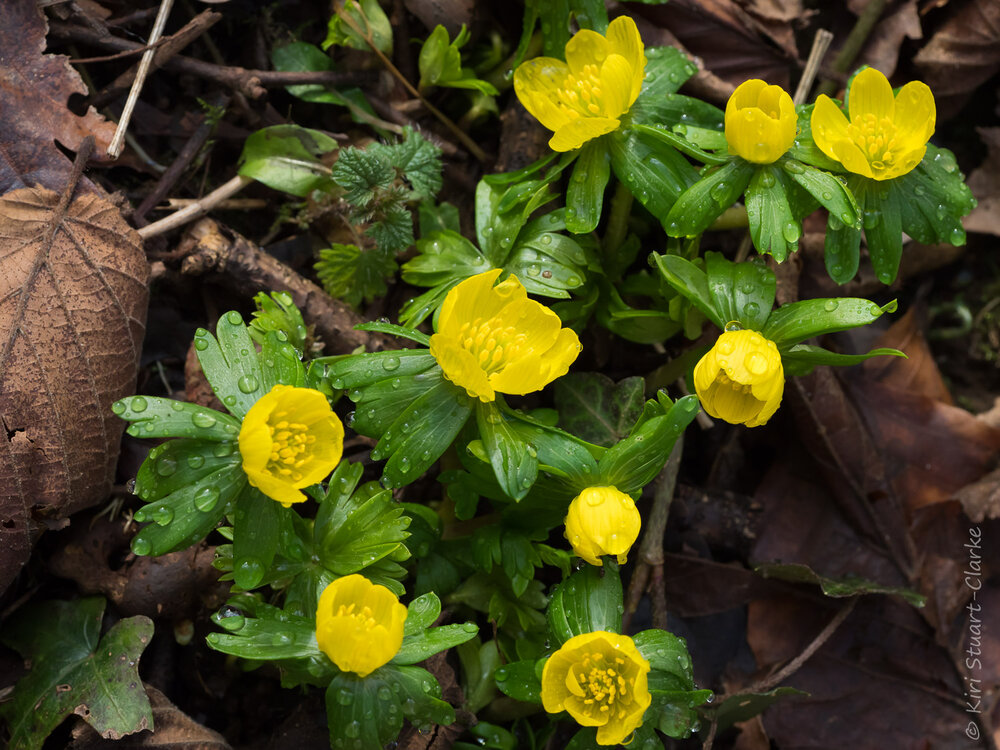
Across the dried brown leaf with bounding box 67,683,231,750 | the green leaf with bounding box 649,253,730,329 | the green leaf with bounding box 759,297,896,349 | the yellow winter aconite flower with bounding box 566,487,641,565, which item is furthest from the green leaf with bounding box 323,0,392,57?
the dried brown leaf with bounding box 67,683,231,750

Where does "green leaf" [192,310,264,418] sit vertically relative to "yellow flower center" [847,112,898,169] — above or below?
below

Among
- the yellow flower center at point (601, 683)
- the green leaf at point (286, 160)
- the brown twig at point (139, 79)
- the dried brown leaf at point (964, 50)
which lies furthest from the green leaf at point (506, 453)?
the dried brown leaf at point (964, 50)

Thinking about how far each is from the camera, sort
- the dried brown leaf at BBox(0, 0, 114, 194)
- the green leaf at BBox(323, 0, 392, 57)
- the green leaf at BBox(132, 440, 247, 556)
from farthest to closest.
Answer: the green leaf at BBox(323, 0, 392, 57) < the dried brown leaf at BBox(0, 0, 114, 194) < the green leaf at BBox(132, 440, 247, 556)

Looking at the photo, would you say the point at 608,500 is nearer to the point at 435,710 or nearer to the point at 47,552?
the point at 435,710

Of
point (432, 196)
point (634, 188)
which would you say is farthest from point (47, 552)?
point (634, 188)

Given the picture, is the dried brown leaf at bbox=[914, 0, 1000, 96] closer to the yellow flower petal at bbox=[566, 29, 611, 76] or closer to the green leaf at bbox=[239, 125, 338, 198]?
the yellow flower petal at bbox=[566, 29, 611, 76]

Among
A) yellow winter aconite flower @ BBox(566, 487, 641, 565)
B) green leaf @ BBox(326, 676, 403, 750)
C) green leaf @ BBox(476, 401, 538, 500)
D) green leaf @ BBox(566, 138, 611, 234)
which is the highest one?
green leaf @ BBox(566, 138, 611, 234)

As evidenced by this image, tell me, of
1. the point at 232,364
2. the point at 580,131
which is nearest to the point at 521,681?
the point at 232,364
